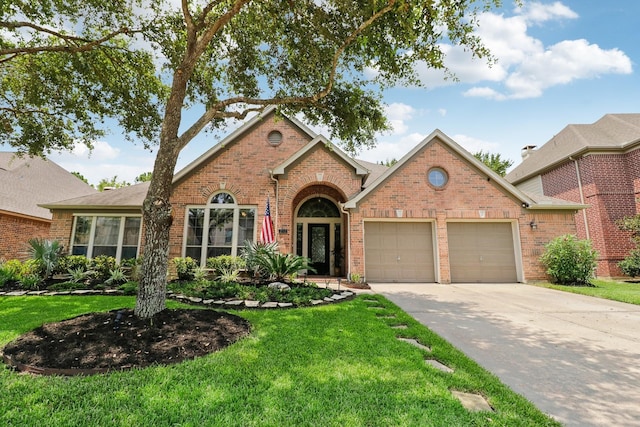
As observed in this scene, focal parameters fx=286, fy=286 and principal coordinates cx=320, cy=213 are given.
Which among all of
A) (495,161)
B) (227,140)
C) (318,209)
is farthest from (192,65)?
(495,161)

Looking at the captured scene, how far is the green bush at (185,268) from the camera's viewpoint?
33.6 ft

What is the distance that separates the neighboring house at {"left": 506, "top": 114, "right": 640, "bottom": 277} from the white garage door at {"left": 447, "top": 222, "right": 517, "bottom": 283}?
578 cm

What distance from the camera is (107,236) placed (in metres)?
11.8

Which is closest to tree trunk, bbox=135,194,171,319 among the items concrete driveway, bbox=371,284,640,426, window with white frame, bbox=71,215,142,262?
concrete driveway, bbox=371,284,640,426

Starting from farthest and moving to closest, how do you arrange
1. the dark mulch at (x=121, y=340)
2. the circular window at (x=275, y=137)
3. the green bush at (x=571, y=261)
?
the circular window at (x=275, y=137) < the green bush at (x=571, y=261) < the dark mulch at (x=121, y=340)

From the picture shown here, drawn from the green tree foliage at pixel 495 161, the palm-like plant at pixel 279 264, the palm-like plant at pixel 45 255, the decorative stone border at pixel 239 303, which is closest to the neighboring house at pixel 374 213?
the palm-like plant at pixel 45 255

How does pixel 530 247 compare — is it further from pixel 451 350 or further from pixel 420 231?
pixel 451 350

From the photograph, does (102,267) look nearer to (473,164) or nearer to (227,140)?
(227,140)

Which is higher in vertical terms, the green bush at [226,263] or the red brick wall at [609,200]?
the red brick wall at [609,200]

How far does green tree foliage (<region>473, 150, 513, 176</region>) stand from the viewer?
27.4 metres

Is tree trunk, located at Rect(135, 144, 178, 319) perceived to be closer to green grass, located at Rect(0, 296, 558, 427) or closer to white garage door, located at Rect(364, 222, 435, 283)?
green grass, located at Rect(0, 296, 558, 427)

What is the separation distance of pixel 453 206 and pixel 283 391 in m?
10.4

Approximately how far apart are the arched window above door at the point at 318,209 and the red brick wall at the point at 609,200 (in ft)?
38.8

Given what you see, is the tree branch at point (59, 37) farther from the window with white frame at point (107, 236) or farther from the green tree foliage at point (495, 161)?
the green tree foliage at point (495, 161)
